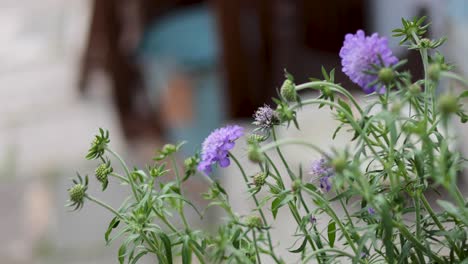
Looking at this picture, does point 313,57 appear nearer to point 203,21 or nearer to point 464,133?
point 203,21

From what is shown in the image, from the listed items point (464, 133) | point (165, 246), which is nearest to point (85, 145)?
point (464, 133)

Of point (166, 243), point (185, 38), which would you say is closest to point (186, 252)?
point (166, 243)

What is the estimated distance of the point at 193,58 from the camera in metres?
2.53

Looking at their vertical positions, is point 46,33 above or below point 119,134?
above

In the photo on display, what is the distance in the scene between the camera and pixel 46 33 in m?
3.86

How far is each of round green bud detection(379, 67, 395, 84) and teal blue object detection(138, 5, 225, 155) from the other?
1.84 meters

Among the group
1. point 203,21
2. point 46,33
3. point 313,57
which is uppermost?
point 46,33

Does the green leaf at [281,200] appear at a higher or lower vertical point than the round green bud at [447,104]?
lower

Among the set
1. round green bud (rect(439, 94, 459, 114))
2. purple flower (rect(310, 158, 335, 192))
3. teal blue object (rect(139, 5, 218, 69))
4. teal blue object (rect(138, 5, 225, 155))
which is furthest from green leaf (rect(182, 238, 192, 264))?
teal blue object (rect(139, 5, 218, 69))

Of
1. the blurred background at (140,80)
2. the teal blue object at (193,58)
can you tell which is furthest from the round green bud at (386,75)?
the teal blue object at (193,58)

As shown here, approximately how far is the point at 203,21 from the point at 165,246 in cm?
191

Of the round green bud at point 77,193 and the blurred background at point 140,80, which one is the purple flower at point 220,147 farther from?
the blurred background at point 140,80

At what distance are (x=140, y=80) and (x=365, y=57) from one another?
223cm

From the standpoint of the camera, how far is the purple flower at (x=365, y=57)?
495mm
